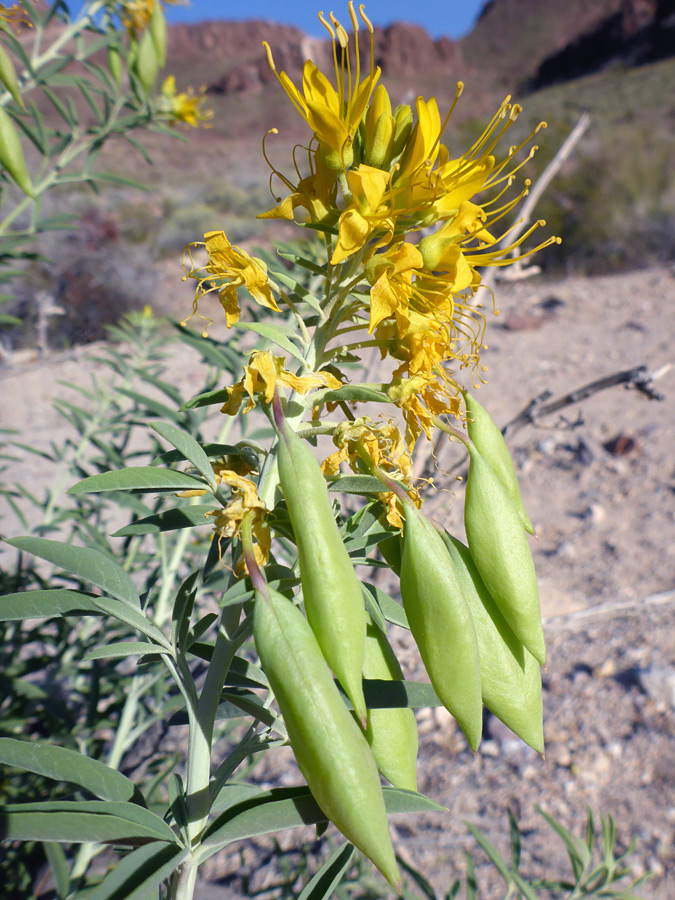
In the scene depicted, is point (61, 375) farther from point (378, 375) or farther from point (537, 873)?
point (537, 873)

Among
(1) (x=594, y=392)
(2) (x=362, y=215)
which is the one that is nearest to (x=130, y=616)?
(2) (x=362, y=215)

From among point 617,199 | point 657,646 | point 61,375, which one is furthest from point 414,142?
point 617,199

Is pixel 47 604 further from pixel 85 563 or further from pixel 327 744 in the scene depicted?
pixel 327 744

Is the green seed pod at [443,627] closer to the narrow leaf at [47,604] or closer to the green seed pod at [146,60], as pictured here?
the narrow leaf at [47,604]

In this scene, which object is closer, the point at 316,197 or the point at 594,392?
the point at 316,197

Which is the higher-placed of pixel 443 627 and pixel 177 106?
pixel 177 106

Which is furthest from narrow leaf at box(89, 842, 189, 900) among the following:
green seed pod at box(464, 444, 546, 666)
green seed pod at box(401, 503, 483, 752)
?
green seed pod at box(464, 444, 546, 666)

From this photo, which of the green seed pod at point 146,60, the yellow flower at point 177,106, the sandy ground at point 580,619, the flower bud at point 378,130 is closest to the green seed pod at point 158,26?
the green seed pod at point 146,60
